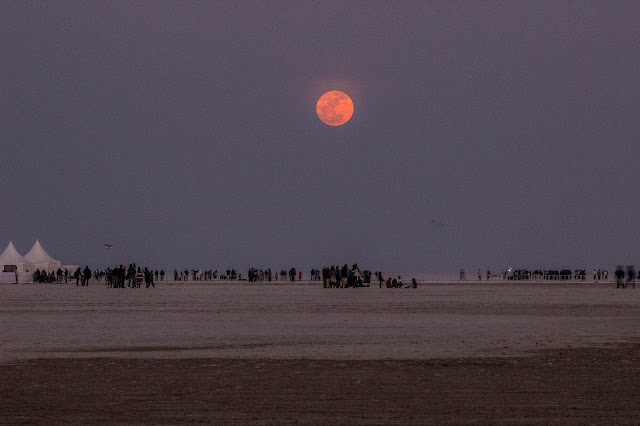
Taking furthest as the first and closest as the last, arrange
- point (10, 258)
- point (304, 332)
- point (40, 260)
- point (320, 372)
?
1. point (40, 260)
2. point (10, 258)
3. point (304, 332)
4. point (320, 372)

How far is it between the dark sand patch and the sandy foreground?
2cm

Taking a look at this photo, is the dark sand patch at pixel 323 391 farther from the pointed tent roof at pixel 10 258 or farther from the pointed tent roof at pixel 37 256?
the pointed tent roof at pixel 37 256

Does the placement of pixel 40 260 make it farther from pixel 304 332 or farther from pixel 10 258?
pixel 304 332

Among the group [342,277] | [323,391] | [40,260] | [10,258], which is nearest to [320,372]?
[323,391]

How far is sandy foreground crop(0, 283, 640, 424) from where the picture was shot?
10477 mm

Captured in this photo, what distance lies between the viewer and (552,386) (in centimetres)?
1261

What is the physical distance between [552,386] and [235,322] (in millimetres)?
14995

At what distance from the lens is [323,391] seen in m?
12.1

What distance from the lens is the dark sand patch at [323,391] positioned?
1020cm

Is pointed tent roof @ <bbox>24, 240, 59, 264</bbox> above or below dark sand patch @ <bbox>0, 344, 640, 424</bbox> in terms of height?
above

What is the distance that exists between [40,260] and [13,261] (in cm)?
506

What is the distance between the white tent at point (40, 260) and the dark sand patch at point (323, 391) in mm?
83816

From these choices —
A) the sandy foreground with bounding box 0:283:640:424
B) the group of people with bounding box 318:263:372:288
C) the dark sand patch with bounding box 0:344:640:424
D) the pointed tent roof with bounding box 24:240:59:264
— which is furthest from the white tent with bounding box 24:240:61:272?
the dark sand patch with bounding box 0:344:640:424

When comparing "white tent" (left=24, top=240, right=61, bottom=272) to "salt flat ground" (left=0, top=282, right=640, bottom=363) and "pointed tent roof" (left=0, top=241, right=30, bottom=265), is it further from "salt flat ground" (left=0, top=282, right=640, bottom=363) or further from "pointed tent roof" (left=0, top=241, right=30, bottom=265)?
"salt flat ground" (left=0, top=282, right=640, bottom=363)
